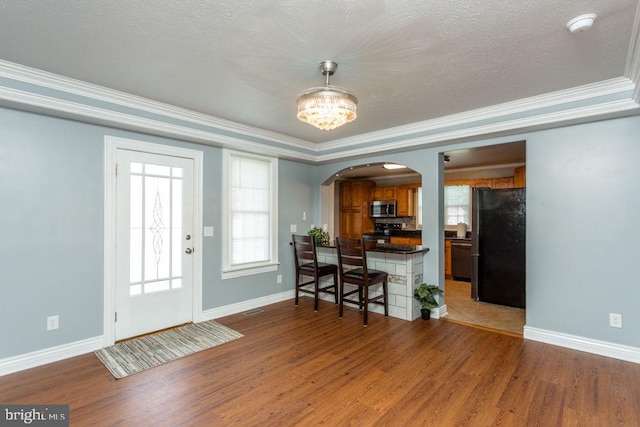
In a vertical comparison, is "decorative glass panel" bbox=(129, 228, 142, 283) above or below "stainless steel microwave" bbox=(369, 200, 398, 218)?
below

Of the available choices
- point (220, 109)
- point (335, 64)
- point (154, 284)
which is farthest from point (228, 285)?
point (335, 64)

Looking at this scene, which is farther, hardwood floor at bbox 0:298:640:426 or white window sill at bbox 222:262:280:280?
white window sill at bbox 222:262:280:280

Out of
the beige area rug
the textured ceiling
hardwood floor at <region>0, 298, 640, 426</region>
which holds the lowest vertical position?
hardwood floor at <region>0, 298, 640, 426</region>

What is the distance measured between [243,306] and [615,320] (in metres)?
4.07

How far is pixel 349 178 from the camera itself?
27.0 ft

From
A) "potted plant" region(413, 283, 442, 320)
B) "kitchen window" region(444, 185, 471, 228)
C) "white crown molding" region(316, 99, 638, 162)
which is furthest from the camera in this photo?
"kitchen window" region(444, 185, 471, 228)

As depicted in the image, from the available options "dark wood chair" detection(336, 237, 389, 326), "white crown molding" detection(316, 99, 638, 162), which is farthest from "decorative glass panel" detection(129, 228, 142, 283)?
"white crown molding" detection(316, 99, 638, 162)

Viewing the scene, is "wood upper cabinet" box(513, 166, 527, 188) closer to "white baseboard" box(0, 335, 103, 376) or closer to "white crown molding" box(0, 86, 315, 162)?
"white crown molding" box(0, 86, 315, 162)

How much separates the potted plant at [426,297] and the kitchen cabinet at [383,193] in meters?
4.03

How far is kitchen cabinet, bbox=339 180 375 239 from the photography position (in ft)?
25.9

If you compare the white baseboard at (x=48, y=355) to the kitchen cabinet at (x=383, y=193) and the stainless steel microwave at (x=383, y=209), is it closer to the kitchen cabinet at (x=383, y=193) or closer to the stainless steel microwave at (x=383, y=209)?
the stainless steel microwave at (x=383, y=209)

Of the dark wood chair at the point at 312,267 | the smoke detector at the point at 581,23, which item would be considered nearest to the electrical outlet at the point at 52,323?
the dark wood chair at the point at 312,267

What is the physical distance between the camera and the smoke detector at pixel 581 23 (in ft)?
5.84

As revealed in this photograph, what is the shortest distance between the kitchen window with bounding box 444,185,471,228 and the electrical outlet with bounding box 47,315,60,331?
699 cm
